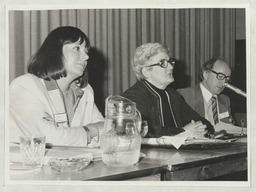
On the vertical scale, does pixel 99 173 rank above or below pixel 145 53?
below

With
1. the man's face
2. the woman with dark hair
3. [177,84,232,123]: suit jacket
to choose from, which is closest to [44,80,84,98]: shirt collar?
the woman with dark hair

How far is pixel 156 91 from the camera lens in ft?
4.62

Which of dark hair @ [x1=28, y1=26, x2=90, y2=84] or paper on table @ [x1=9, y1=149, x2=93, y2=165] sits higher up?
dark hair @ [x1=28, y1=26, x2=90, y2=84]

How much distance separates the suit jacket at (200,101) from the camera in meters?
1.63

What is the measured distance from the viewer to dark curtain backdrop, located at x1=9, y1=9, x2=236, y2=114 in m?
1.56

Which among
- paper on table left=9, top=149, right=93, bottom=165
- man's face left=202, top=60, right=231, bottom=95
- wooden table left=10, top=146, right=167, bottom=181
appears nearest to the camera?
wooden table left=10, top=146, right=167, bottom=181

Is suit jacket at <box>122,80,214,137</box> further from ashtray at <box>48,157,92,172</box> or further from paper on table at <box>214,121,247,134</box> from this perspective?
ashtray at <box>48,157,92,172</box>

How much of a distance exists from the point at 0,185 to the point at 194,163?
473 millimetres

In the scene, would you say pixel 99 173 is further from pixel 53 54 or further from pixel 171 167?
pixel 53 54

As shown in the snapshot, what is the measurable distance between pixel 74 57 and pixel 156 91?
1.22 feet

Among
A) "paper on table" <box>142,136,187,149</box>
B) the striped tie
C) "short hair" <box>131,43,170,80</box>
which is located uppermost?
"short hair" <box>131,43,170,80</box>

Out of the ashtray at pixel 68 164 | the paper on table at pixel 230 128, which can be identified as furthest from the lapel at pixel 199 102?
the ashtray at pixel 68 164

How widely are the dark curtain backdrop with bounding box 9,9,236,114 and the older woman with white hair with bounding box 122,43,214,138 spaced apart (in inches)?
5.7

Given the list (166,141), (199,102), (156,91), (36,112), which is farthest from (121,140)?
(199,102)
